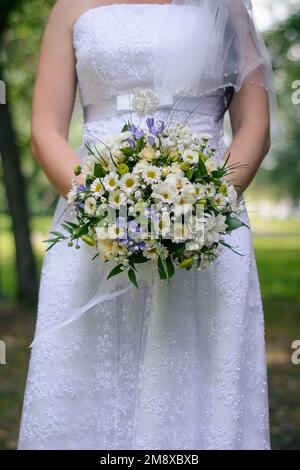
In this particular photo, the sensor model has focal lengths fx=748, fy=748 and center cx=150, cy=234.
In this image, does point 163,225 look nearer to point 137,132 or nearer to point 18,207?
point 137,132

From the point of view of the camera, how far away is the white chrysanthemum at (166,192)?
211 centimetres

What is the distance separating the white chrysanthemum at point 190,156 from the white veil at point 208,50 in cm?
45

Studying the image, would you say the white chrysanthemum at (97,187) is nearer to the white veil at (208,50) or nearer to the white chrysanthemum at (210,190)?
the white chrysanthemum at (210,190)

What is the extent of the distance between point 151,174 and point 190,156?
13cm

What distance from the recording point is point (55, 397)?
2.57m

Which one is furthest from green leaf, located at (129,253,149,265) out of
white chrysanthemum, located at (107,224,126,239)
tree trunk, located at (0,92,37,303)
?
tree trunk, located at (0,92,37,303)

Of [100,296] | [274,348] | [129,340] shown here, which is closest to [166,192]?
[100,296]

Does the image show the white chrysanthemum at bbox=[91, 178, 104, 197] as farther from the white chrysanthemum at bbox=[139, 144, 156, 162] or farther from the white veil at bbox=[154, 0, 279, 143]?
the white veil at bbox=[154, 0, 279, 143]

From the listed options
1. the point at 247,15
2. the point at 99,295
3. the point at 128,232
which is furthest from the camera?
the point at 247,15

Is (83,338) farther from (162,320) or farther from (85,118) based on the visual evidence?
(85,118)

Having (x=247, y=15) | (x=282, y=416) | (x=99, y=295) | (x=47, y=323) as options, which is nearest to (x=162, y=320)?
(x=99, y=295)

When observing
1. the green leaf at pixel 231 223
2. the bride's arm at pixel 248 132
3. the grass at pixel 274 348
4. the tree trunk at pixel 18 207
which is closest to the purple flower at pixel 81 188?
the green leaf at pixel 231 223

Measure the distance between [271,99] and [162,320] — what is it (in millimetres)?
923

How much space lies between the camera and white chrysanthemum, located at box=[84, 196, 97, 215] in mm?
2164
